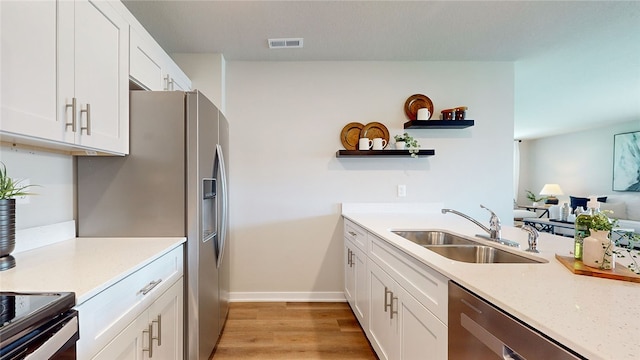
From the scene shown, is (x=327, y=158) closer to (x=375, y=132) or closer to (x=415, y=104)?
(x=375, y=132)

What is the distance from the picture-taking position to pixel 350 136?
112 inches

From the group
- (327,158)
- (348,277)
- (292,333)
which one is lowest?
(292,333)

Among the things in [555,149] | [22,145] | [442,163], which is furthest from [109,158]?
[555,149]

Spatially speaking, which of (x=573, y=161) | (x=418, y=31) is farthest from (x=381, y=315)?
(x=573, y=161)

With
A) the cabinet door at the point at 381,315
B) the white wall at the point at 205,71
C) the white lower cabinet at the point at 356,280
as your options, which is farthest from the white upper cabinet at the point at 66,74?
the white lower cabinet at the point at 356,280

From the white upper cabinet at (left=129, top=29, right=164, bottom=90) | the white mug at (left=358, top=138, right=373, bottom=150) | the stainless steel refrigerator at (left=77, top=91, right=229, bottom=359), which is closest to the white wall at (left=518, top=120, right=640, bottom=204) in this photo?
the white mug at (left=358, top=138, right=373, bottom=150)

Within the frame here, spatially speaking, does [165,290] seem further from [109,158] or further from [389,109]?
[389,109]

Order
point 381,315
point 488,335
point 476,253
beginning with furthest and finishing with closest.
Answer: point 381,315 < point 476,253 < point 488,335

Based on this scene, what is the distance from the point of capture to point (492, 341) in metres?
0.78

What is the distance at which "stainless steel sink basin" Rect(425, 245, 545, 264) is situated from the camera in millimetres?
1368

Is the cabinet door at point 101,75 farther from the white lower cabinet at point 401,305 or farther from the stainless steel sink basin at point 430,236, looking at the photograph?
the stainless steel sink basin at point 430,236

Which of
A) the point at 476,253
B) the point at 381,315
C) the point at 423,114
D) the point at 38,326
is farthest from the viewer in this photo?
the point at 423,114

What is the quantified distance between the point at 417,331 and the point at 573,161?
7956 mm

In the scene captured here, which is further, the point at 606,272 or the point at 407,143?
the point at 407,143
